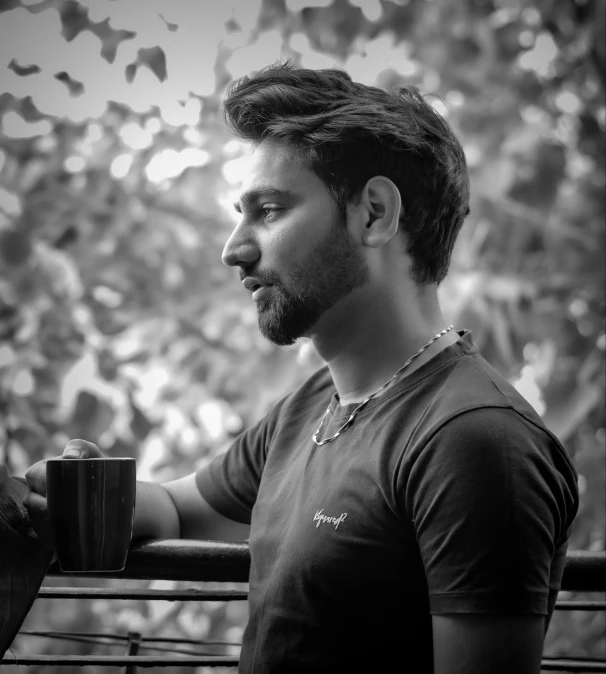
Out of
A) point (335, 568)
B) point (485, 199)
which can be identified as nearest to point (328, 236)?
point (335, 568)

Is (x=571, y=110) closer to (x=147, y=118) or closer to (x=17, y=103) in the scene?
(x=147, y=118)

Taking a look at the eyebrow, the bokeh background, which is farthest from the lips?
the bokeh background

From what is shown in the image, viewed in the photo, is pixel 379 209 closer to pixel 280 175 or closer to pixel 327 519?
pixel 280 175

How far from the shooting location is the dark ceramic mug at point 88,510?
0.94m

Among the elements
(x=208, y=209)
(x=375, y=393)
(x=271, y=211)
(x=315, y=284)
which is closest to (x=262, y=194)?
(x=271, y=211)

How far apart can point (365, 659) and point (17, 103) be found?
167 cm

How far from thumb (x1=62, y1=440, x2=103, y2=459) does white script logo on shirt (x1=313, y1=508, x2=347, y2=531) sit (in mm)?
304

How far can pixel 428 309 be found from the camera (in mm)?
1138

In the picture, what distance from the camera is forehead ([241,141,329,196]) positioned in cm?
112

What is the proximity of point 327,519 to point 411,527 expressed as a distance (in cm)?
11

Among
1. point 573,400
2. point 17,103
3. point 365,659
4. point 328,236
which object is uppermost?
point 17,103

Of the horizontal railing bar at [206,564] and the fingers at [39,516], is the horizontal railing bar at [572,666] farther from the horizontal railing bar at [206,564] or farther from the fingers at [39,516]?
the fingers at [39,516]

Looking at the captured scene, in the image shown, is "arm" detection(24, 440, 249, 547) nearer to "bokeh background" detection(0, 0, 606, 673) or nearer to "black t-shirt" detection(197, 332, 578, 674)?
"black t-shirt" detection(197, 332, 578, 674)

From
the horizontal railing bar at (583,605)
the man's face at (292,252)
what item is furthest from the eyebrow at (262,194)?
the horizontal railing bar at (583,605)
